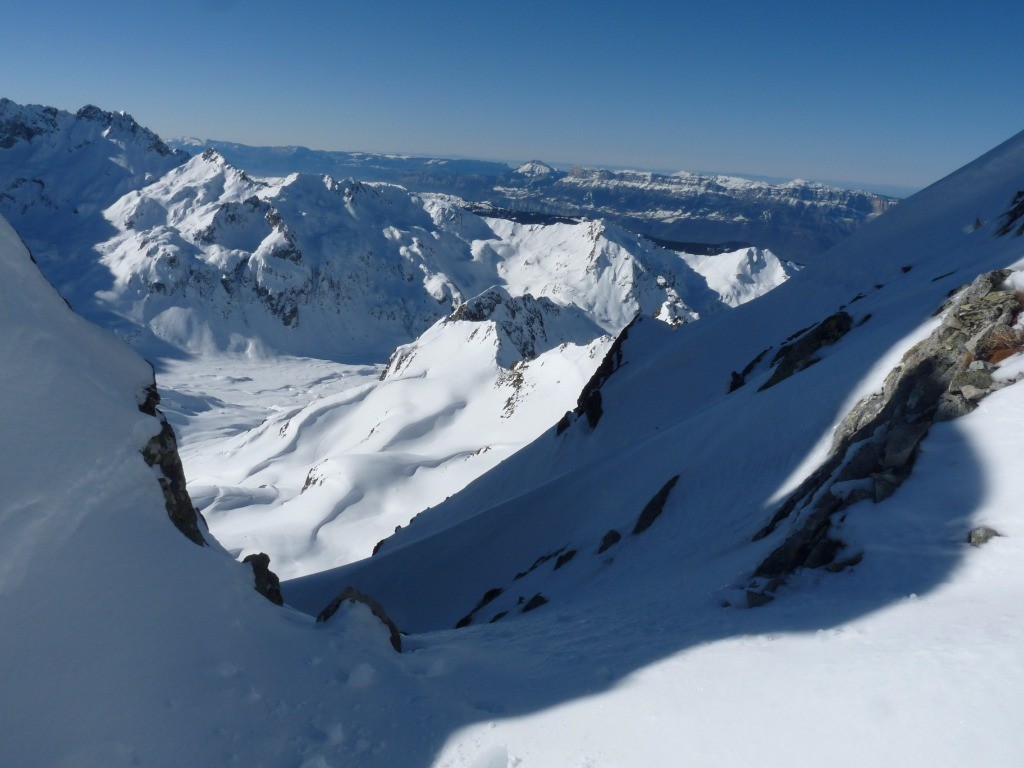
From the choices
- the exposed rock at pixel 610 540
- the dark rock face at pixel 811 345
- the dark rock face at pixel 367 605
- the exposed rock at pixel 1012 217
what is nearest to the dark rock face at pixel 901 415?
the dark rock face at pixel 367 605

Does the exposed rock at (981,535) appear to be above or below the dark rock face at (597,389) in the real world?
above

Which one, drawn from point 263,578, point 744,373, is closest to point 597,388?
point 744,373

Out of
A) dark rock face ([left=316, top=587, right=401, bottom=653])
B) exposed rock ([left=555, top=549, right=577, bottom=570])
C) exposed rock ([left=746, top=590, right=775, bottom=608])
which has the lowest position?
exposed rock ([left=555, top=549, right=577, bottom=570])

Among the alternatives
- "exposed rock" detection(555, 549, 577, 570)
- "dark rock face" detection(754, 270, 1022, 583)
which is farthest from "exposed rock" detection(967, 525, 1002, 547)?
"exposed rock" detection(555, 549, 577, 570)

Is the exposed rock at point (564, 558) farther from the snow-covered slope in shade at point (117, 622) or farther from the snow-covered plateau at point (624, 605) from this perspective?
the snow-covered slope in shade at point (117, 622)

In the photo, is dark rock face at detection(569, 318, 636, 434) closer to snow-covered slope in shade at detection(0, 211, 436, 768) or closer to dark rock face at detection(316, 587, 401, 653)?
dark rock face at detection(316, 587, 401, 653)
